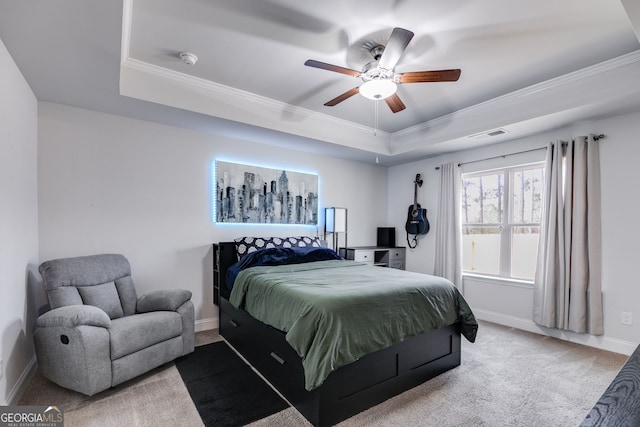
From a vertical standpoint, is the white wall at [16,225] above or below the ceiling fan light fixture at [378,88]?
below

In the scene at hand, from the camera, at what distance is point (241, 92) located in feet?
10.7

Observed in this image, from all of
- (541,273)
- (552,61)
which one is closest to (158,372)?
(541,273)

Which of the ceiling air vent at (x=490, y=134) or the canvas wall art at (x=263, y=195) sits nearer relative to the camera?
the ceiling air vent at (x=490, y=134)

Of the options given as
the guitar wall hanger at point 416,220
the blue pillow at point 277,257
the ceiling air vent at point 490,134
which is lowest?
the blue pillow at point 277,257

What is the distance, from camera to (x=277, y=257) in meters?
3.45

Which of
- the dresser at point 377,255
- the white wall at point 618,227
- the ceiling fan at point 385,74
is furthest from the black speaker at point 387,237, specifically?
the ceiling fan at point 385,74

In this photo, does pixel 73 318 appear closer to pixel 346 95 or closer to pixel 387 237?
pixel 346 95

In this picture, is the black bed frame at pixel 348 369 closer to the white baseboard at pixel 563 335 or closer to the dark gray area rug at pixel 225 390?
the dark gray area rug at pixel 225 390

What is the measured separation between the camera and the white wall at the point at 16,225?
1975 millimetres

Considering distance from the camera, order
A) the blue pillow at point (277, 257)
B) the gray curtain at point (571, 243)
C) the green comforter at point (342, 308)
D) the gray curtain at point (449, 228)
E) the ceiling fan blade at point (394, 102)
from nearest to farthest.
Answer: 1. the green comforter at point (342, 308)
2. the ceiling fan blade at point (394, 102)
3. the gray curtain at point (571, 243)
4. the blue pillow at point (277, 257)
5. the gray curtain at point (449, 228)

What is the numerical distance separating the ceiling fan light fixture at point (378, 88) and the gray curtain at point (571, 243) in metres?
2.37

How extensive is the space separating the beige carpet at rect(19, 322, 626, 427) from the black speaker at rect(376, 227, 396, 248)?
105 inches

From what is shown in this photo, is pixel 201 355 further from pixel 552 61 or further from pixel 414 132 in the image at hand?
pixel 552 61

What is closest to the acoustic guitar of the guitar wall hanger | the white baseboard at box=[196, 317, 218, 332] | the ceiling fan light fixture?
the guitar wall hanger
